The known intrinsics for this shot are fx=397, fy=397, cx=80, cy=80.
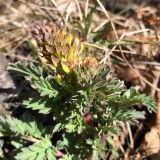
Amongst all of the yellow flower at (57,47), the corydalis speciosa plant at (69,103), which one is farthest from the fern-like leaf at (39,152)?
the yellow flower at (57,47)

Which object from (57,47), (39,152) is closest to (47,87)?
(57,47)

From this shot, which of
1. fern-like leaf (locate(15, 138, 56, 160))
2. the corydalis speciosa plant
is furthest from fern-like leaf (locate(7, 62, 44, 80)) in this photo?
fern-like leaf (locate(15, 138, 56, 160))

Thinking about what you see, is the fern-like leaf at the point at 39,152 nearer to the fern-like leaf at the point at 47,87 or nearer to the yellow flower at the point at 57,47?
the fern-like leaf at the point at 47,87

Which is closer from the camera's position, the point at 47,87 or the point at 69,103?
the point at 47,87

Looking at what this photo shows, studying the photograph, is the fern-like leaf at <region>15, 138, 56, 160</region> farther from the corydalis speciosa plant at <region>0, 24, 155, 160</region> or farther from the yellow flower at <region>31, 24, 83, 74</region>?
the yellow flower at <region>31, 24, 83, 74</region>

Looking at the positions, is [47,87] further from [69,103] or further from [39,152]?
[39,152]

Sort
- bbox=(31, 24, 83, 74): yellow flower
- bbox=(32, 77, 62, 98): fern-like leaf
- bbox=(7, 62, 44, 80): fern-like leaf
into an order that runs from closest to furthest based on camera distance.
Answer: bbox=(31, 24, 83, 74): yellow flower, bbox=(32, 77, 62, 98): fern-like leaf, bbox=(7, 62, 44, 80): fern-like leaf

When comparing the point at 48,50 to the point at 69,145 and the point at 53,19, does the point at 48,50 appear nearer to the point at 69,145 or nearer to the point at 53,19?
the point at 69,145

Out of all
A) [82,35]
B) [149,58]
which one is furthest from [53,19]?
[149,58]
